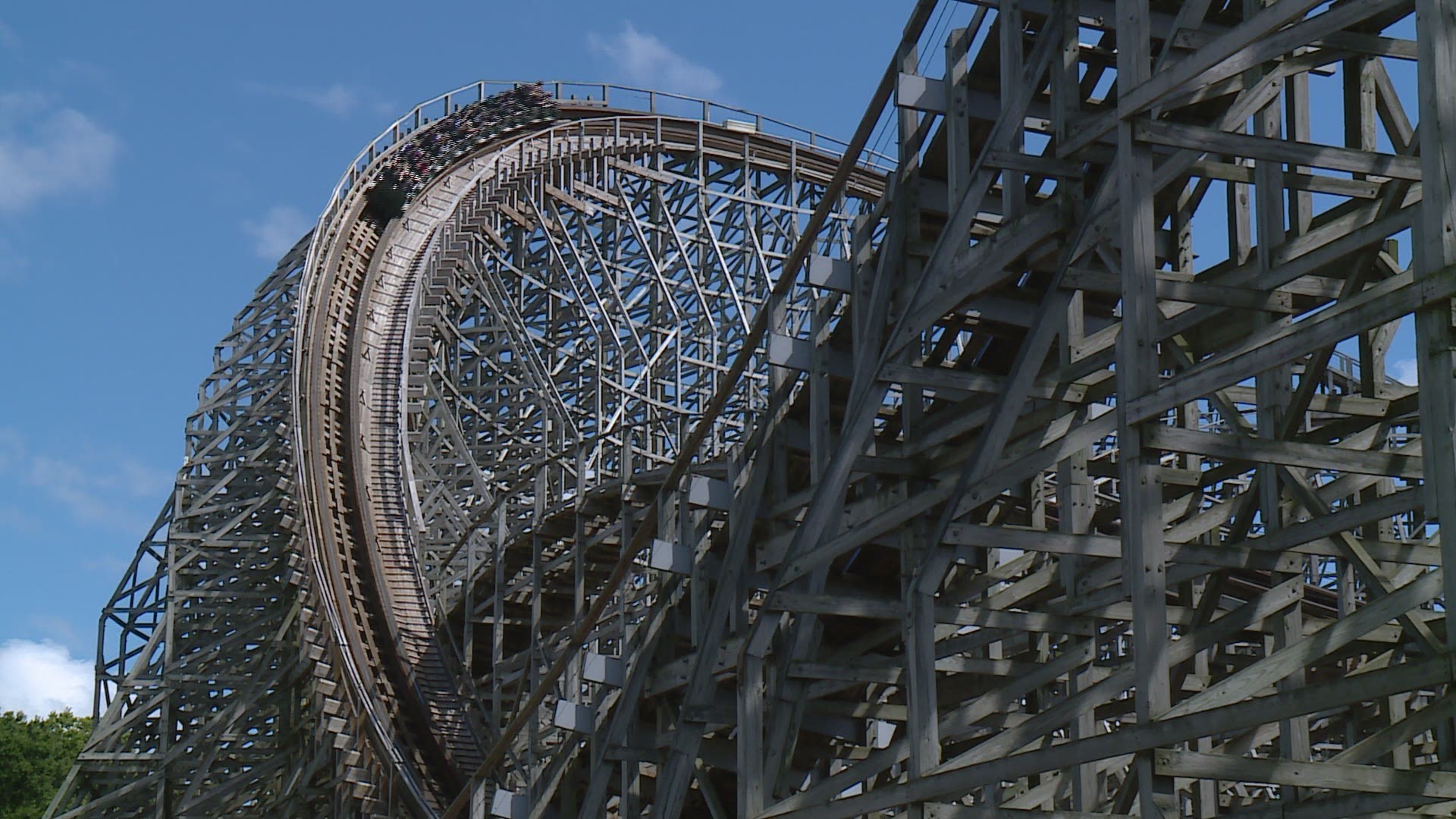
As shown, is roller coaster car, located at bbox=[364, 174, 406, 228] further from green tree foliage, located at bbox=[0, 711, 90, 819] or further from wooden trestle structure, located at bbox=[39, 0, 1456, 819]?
green tree foliage, located at bbox=[0, 711, 90, 819]

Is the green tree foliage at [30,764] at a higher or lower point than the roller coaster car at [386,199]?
lower

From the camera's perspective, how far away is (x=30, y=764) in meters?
33.4

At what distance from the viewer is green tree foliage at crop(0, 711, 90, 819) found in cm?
3309

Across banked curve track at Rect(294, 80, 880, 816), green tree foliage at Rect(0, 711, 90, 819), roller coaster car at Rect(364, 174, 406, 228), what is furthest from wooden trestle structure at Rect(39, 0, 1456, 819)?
green tree foliage at Rect(0, 711, 90, 819)

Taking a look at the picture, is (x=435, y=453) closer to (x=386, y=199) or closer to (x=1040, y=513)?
(x=386, y=199)

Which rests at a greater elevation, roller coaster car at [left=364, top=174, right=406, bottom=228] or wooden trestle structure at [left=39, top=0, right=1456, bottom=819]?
roller coaster car at [left=364, top=174, right=406, bottom=228]

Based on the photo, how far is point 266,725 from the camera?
20.1 metres

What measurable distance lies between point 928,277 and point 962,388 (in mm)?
542

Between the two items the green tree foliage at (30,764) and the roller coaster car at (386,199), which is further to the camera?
the green tree foliage at (30,764)

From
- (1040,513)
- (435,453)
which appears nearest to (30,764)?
(435,453)

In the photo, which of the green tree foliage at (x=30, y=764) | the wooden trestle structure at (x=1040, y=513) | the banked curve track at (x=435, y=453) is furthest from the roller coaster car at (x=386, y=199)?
the green tree foliage at (x=30, y=764)

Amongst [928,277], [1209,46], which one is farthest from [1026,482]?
[1209,46]

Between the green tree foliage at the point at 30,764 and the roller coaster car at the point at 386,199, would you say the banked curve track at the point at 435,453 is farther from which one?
the green tree foliage at the point at 30,764

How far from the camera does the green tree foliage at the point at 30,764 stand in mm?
33094
